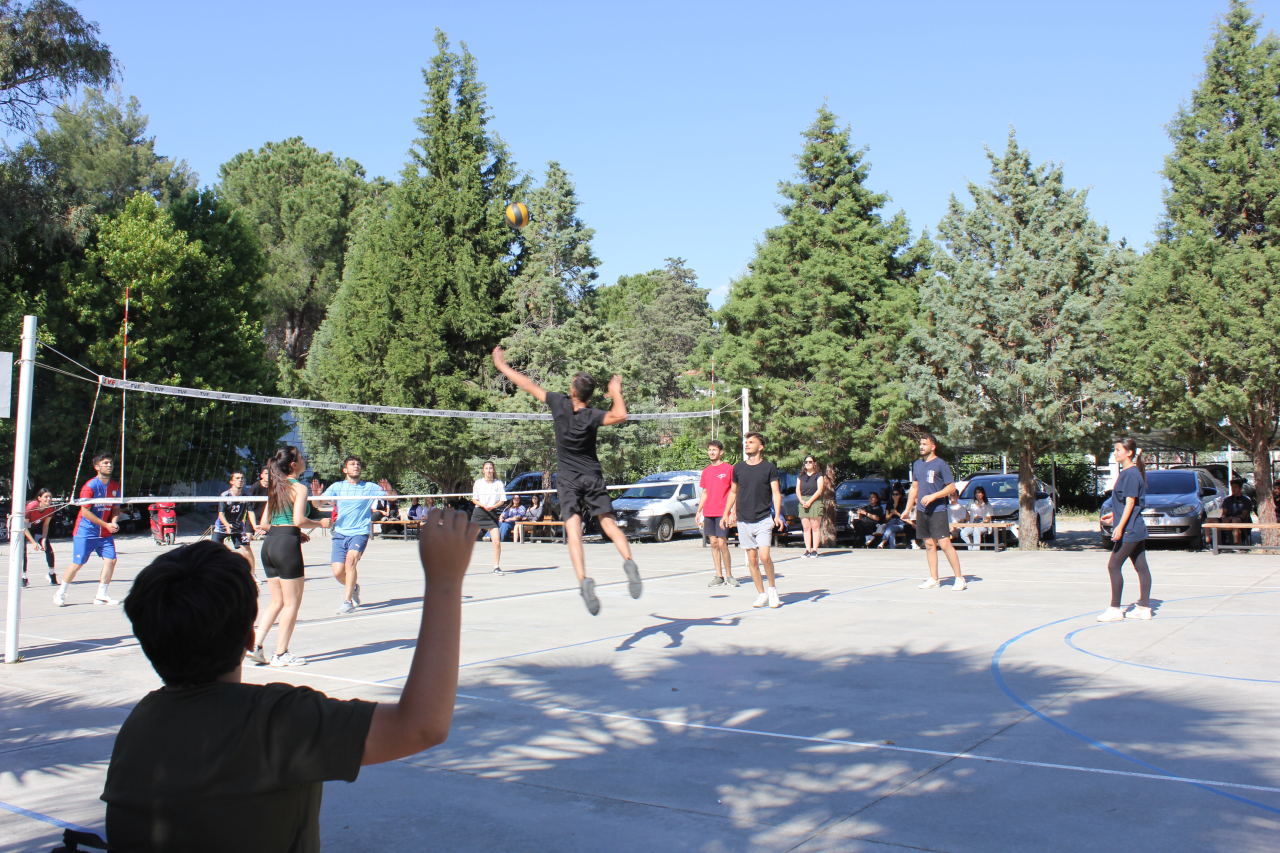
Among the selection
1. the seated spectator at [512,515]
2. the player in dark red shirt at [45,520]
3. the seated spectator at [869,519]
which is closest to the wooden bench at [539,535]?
the seated spectator at [512,515]

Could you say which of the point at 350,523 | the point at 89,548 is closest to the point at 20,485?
the point at 350,523

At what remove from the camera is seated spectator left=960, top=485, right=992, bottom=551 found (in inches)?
795

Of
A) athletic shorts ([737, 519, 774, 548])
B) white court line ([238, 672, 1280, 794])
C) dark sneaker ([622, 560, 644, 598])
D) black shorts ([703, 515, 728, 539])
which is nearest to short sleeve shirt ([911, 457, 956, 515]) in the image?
black shorts ([703, 515, 728, 539])

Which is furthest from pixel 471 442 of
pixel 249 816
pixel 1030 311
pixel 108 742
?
pixel 249 816

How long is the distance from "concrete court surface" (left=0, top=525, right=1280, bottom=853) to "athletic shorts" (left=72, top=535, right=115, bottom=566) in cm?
84

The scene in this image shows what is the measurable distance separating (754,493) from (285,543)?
532cm

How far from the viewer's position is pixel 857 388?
69.8ft

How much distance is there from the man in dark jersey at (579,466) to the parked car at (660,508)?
1644cm

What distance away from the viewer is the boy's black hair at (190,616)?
1.91 metres

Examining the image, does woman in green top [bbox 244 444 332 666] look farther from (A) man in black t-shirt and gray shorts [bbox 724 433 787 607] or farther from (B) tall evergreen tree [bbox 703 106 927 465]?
(B) tall evergreen tree [bbox 703 106 927 465]

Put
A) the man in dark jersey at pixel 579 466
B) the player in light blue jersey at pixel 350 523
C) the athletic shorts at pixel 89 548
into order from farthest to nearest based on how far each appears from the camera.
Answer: the athletic shorts at pixel 89 548 → the player in light blue jersey at pixel 350 523 → the man in dark jersey at pixel 579 466

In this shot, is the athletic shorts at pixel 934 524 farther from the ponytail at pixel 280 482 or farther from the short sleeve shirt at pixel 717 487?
the ponytail at pixel 280 482

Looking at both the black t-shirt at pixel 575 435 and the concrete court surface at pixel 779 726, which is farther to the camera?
the black t-shirt at pixel 575 435

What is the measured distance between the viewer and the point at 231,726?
1.88 meters
